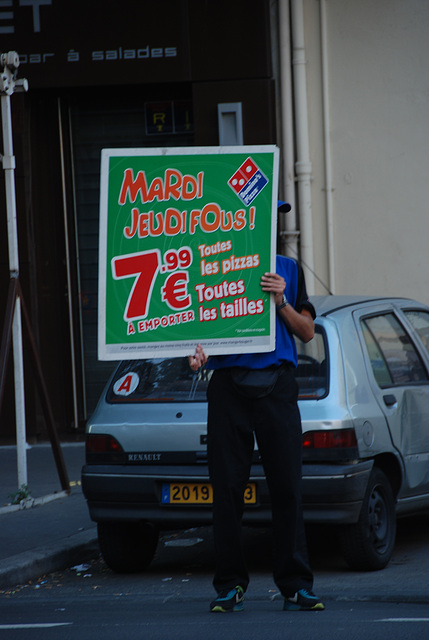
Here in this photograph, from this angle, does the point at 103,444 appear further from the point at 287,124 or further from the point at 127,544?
the point at 287,124

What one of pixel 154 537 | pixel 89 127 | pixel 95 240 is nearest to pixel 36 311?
pixel 95 240

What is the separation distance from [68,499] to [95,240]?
13.7 ft

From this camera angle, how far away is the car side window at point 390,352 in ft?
20.5

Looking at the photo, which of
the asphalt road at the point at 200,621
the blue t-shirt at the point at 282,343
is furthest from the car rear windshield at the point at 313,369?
the asphalt road at the point at 200,621

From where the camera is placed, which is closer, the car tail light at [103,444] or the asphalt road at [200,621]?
the asphalt road at [200,621]

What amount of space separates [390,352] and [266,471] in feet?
6.34

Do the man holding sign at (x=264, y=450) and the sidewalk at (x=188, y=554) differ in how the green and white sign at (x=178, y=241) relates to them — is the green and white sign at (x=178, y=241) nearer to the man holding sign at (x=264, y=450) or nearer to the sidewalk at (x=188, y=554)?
the man holding sign at (x=264, y=450)

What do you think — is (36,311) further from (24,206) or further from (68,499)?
(68,499)

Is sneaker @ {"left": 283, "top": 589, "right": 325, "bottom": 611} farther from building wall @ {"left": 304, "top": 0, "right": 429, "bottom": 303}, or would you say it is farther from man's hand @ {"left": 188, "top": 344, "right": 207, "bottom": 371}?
A: building wall @ {"left": 304, "top": 0, "right": 429, "bottom": 303}

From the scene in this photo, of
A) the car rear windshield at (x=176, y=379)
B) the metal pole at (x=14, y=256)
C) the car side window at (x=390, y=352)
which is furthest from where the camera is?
the metal pole at (x=14, y=256)

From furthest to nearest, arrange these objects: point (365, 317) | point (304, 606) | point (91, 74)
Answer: point (91, 74)
point (365, 317)
point (304, 606)

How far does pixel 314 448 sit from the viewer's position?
5578 millimetres

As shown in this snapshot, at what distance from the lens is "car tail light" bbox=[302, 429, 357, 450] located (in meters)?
5.57

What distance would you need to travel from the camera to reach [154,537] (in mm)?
6332
